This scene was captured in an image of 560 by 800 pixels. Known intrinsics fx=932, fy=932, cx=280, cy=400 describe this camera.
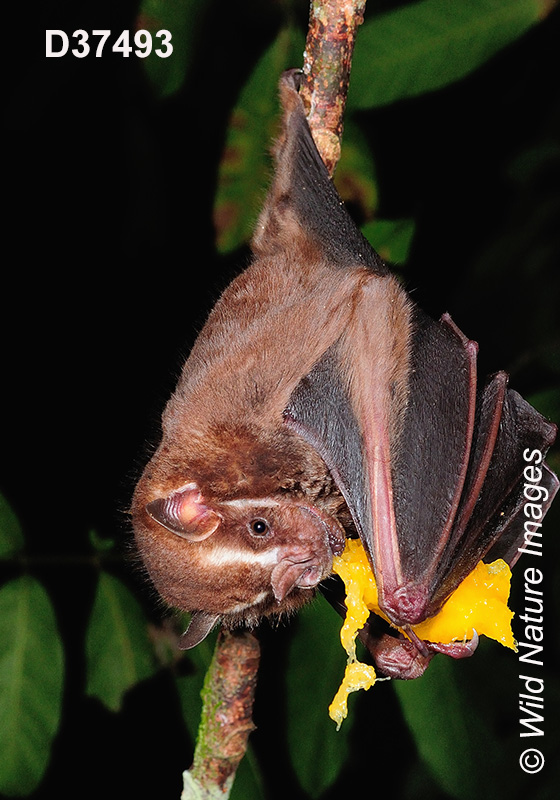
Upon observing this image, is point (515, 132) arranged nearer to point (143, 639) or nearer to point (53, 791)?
point (143, 639)

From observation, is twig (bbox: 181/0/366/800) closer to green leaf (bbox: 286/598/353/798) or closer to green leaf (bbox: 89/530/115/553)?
green leaf (bbox: 286/598/353/798)

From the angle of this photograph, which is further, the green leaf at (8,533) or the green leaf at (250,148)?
the green leaf at (250,148)

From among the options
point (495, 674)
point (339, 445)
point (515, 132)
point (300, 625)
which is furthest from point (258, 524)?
point (515, 132)

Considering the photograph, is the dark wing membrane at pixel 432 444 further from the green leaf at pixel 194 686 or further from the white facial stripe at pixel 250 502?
the green leaf at pixel 194 686

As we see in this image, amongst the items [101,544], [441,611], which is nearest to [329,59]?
[441,611]

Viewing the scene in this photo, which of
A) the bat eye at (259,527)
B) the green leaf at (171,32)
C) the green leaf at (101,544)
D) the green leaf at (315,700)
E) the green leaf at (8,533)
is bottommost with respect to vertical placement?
the green leaf at (315,700)

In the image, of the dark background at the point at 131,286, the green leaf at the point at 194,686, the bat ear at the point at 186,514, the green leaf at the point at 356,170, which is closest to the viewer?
the bat ear at the point at 186,514

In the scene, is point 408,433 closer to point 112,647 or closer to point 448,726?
point 448,726

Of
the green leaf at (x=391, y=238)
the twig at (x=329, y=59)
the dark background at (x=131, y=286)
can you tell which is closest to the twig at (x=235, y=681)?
the twig at (x=329, y=59)
